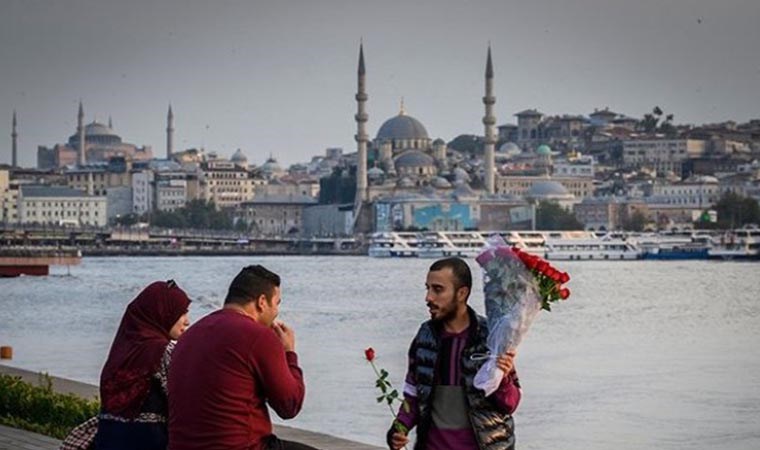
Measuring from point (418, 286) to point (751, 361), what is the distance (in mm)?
28875

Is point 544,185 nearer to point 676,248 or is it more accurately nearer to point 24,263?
point 676,248

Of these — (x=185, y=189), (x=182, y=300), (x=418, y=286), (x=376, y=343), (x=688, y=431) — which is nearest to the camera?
(x=182, y=300)

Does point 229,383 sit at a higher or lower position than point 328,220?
lower

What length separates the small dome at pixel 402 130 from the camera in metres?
124

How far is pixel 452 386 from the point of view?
4.48m

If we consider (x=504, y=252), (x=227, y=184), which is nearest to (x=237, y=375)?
(x=504, y=252)

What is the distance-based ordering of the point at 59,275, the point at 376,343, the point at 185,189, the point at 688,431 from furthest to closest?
the point at 185,189, the point at 59,275, the point at 376,343, the point at 688,431

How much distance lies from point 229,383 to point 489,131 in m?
103

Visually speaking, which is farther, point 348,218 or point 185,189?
point 185,189

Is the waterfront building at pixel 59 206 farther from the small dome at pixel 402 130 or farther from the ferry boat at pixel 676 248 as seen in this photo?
the ferry boat at pixel 676 248

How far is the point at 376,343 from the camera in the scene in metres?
22.2

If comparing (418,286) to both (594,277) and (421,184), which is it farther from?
(421,184)

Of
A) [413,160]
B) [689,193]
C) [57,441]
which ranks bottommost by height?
[57,441]

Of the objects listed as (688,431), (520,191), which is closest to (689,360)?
(688,431)
